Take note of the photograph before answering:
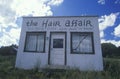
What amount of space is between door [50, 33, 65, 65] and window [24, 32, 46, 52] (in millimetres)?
722

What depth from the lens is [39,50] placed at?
10438 mm

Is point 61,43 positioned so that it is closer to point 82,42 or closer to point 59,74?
point 82,42

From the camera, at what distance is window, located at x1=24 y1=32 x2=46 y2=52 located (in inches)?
416

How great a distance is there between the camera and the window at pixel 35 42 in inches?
416

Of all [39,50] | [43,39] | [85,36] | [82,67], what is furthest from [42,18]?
[82,67]

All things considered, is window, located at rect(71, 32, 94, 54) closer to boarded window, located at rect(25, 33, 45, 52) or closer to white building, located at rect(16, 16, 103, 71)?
white building, located at rect(16, 16, 103, 71)

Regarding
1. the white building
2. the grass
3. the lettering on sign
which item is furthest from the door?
the grass

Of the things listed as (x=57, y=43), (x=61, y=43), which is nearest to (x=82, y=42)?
(x=61, y=43)

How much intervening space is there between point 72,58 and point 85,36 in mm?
1785


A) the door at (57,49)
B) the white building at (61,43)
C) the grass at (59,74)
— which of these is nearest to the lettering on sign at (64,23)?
the white building at (61,43)

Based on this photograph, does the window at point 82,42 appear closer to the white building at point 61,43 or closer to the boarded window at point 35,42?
the white building at point 61,43

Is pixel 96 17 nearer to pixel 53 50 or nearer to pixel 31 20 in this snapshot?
pixel 53 50

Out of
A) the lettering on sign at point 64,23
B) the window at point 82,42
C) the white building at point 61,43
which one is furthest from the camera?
the lettering on sign at point 64,23

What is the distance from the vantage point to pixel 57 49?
1029 cm
